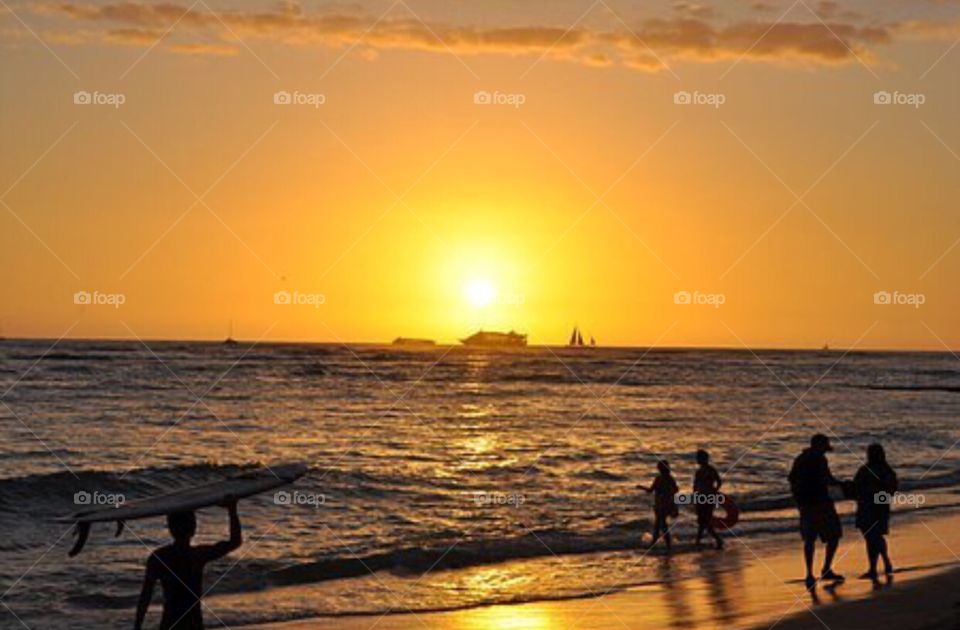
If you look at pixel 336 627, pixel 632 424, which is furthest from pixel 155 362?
pixel 336 627

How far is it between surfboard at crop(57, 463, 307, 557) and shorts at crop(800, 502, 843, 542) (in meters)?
8.12

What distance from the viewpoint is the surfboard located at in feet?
32.8

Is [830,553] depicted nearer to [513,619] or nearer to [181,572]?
[513,619]

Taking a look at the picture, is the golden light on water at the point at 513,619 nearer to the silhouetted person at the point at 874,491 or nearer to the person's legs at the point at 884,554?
the silhouetted person at the point at 874,491

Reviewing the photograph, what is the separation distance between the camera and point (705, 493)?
2292 cm

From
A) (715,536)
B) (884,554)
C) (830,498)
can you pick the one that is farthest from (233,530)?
(715,536)

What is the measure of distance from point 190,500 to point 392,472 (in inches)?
1176

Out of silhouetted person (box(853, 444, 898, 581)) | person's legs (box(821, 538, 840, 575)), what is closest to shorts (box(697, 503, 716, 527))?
person's legs (box(821, 538, 840, 575))

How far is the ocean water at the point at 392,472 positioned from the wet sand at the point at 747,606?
902 millimetres

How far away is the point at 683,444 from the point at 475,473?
573 inches

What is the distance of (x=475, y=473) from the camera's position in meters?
40.8

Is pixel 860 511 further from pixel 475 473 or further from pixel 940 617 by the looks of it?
pixel 475 473

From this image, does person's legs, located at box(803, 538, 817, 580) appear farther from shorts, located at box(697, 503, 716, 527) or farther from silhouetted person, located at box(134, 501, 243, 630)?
silhouetted person, located at box(134, 501, 243, 630)

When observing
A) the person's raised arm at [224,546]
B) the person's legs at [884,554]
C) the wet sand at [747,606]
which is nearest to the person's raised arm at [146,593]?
the person's raised arm at [224,546]
